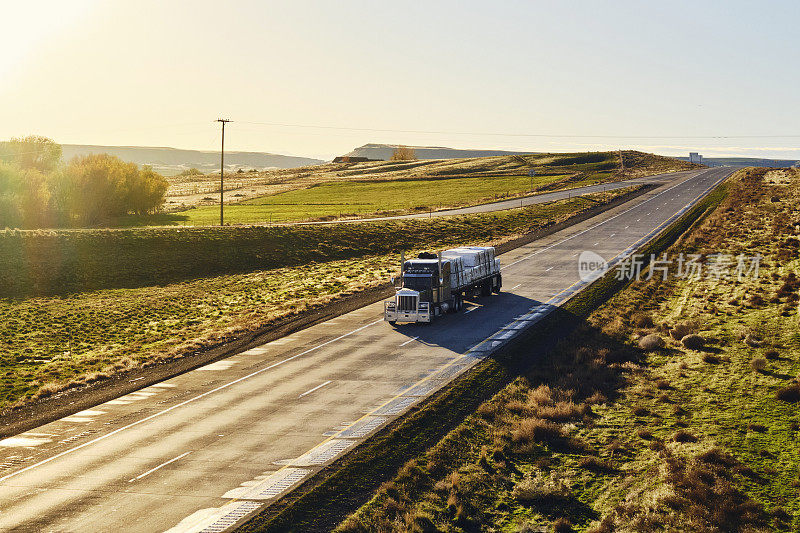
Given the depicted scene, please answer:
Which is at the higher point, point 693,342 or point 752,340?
point 752,340

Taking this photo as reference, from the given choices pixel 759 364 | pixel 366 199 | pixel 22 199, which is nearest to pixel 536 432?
pixel 759 364

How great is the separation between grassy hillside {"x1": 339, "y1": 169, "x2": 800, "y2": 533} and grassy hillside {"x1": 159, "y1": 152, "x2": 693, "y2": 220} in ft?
214

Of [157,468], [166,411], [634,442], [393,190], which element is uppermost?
[393,190]

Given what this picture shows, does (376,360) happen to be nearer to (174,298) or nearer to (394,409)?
(394,409)

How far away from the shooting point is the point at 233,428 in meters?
25.3

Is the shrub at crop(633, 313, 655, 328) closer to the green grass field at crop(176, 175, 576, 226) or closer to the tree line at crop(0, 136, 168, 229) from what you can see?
the green grass field at crop(176, 175, 576, 226)

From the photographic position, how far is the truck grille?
40.2 metres

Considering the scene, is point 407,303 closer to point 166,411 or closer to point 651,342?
point 651,342

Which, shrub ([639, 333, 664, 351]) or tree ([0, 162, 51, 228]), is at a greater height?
tree ([0, 162, 51, 228])

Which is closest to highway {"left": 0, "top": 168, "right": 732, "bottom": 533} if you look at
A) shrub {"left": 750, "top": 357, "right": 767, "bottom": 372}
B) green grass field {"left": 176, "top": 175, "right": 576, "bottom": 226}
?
shrub {"left": 750, "top": 357, "right": 767, "bottom": 372}

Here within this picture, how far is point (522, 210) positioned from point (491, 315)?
55.6 metres

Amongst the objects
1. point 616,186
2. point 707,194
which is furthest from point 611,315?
point 616,186

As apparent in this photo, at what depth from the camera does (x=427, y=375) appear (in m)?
31.2

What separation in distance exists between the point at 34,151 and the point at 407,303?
125089 millimetres
